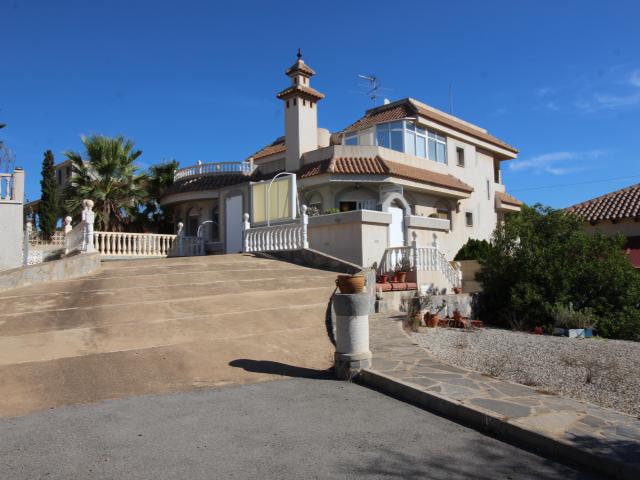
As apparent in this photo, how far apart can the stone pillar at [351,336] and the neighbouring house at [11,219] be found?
11.3 m

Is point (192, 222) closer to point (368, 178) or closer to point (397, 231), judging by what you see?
point (368, 178)

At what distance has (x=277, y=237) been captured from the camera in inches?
651

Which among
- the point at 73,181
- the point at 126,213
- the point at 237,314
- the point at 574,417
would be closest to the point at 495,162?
the point at 126,213

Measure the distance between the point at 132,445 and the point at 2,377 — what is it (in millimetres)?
2662

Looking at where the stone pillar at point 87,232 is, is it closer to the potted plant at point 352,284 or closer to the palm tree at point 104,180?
the palm tree at point 104,180

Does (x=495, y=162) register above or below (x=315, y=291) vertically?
above

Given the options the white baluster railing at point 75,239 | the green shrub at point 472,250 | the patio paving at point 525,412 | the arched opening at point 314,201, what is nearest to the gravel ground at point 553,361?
the patio paving at point 525,412

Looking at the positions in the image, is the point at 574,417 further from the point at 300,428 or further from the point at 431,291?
the point at 431,291

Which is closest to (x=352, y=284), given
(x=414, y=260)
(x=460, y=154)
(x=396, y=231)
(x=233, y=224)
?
(x=414, y=260)

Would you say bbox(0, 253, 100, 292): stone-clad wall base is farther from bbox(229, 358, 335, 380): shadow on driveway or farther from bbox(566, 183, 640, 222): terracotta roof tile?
bbox(566, 183, 640, 222): terracotta roof tile

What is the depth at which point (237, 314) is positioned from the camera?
8750mm

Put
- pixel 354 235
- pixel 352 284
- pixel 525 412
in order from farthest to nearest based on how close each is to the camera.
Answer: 1. pixel 354 235
2. pixel 352 284
3. pixel 525 412

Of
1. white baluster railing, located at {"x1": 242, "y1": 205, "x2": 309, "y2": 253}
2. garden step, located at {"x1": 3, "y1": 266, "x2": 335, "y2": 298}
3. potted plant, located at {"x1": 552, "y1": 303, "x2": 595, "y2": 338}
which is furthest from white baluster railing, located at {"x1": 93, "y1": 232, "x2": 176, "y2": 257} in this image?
potted plant, located at {"x1": 552, "y1": 303, "x2": 595, "y2": 338}

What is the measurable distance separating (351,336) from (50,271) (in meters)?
7.80
